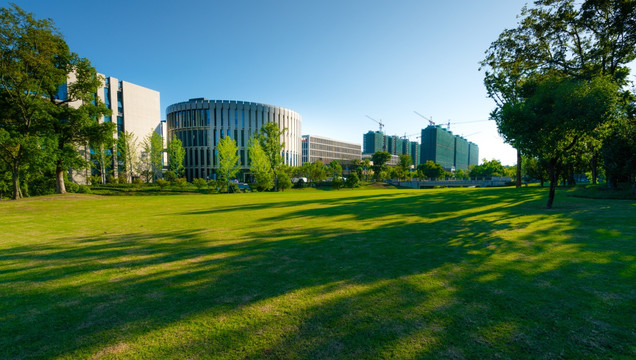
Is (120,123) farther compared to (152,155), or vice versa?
(152,155)

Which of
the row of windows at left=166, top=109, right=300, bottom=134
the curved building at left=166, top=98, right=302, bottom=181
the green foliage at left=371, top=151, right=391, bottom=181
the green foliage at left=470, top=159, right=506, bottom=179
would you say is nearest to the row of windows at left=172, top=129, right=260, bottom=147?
the curved building at left=166, top=98, right=302, bottom=181

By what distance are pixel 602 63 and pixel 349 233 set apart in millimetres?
31039

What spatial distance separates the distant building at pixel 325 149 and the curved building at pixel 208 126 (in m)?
57.0

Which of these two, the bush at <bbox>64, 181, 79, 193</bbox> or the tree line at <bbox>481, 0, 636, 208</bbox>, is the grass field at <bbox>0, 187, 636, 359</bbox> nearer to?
the tree line at <bbox>481, 0, 636, 208</bbox>

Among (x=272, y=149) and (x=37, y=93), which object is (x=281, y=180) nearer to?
(x=272, y=149)

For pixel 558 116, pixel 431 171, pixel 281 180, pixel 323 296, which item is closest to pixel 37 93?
pixel 281 180

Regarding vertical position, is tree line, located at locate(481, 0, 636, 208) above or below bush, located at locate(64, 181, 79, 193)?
above

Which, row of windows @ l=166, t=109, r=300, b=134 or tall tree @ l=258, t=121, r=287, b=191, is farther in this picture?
row of windows @ l=166, t=109, r=300, b=134

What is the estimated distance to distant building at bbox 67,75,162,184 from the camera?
4697cm

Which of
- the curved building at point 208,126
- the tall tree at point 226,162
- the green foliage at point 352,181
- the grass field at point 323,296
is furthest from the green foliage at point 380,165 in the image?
the grass field at point 323,296

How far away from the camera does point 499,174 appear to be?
103938 millimetres

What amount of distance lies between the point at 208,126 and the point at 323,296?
78793 mm

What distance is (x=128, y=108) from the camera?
52.2 meters

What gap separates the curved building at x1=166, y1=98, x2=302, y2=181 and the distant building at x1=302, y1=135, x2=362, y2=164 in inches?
2242
